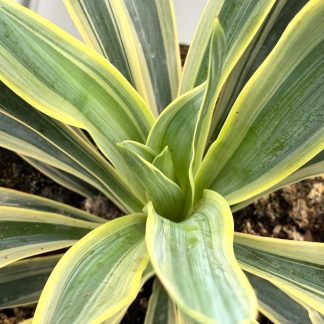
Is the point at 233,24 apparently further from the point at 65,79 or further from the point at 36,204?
the point at 36,204

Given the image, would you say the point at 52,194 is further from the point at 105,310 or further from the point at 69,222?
the point at 105,310

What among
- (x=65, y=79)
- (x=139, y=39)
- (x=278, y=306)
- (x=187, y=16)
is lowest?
(x=278, y=306)

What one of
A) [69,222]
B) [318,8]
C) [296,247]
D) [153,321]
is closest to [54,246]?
[69,222]

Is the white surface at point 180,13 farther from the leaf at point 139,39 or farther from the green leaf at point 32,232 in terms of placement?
the green leaf at point 32,232

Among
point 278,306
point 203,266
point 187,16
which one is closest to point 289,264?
point 278,306

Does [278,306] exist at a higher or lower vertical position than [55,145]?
lower

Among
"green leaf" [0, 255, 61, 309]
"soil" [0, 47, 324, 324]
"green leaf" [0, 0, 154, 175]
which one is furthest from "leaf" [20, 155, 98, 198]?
"green leaf" [0, 0, 154, 175]

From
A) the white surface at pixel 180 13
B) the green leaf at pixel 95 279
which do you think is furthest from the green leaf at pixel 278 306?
the white surface at pixel 180 13
